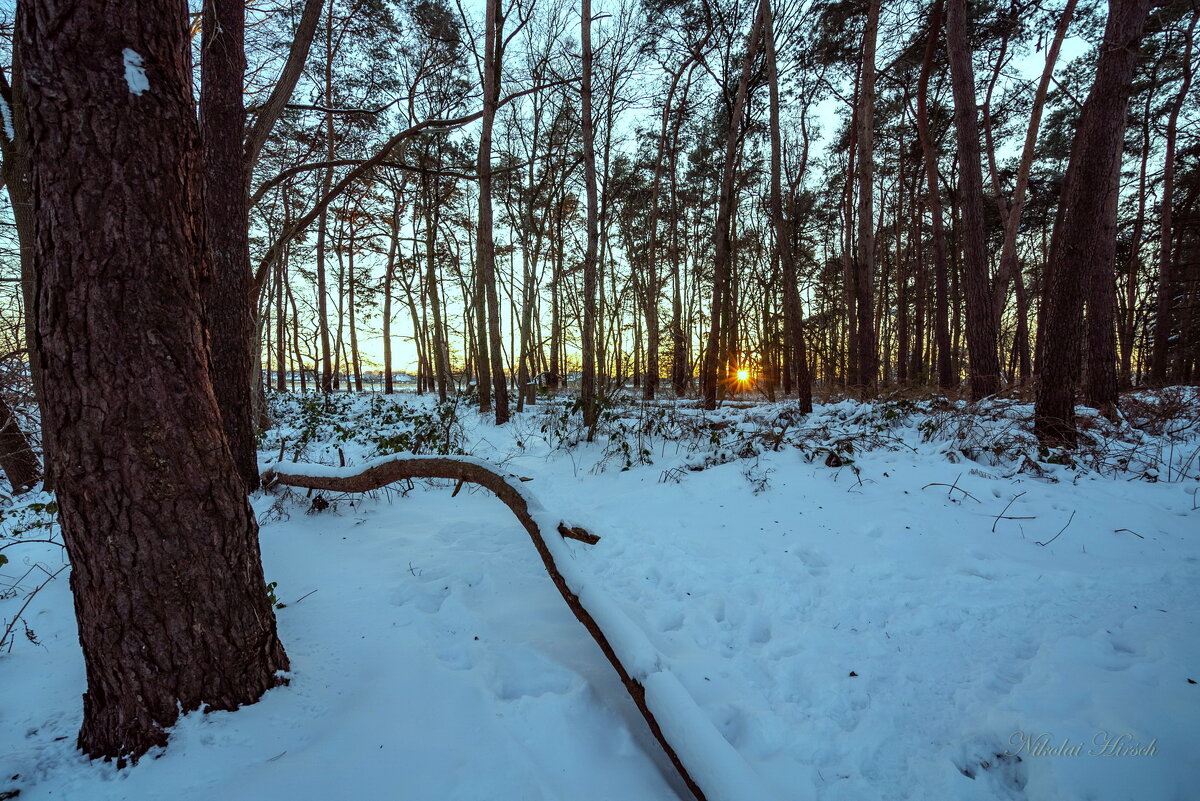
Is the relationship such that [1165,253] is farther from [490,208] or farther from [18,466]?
[18,466]

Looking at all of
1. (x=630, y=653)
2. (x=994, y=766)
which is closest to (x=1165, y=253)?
(x=994, y=766)

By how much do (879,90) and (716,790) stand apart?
13920 millimetres

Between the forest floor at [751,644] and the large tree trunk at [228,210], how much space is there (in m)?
0.95

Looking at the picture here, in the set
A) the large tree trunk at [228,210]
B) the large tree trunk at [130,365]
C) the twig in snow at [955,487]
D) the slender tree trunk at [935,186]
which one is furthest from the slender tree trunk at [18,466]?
Answer: the slender tree trunk at [935,186]

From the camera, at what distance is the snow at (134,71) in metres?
1.27

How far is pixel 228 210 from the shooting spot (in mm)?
3406

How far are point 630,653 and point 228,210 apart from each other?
4.26 meters

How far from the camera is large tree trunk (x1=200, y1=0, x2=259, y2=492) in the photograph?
10.8ft

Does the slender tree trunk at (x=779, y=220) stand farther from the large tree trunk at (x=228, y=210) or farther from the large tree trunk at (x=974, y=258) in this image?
the large tree trunk at (x=228, y=210)

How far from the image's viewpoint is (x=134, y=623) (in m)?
1.33

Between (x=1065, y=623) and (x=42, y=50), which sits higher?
(x=42, y=50)

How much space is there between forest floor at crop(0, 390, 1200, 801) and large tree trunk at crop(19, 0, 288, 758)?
26 cm

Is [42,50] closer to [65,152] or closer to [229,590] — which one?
[65,152]

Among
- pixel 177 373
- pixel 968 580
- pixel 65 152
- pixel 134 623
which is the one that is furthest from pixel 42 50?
pixel 968 580
